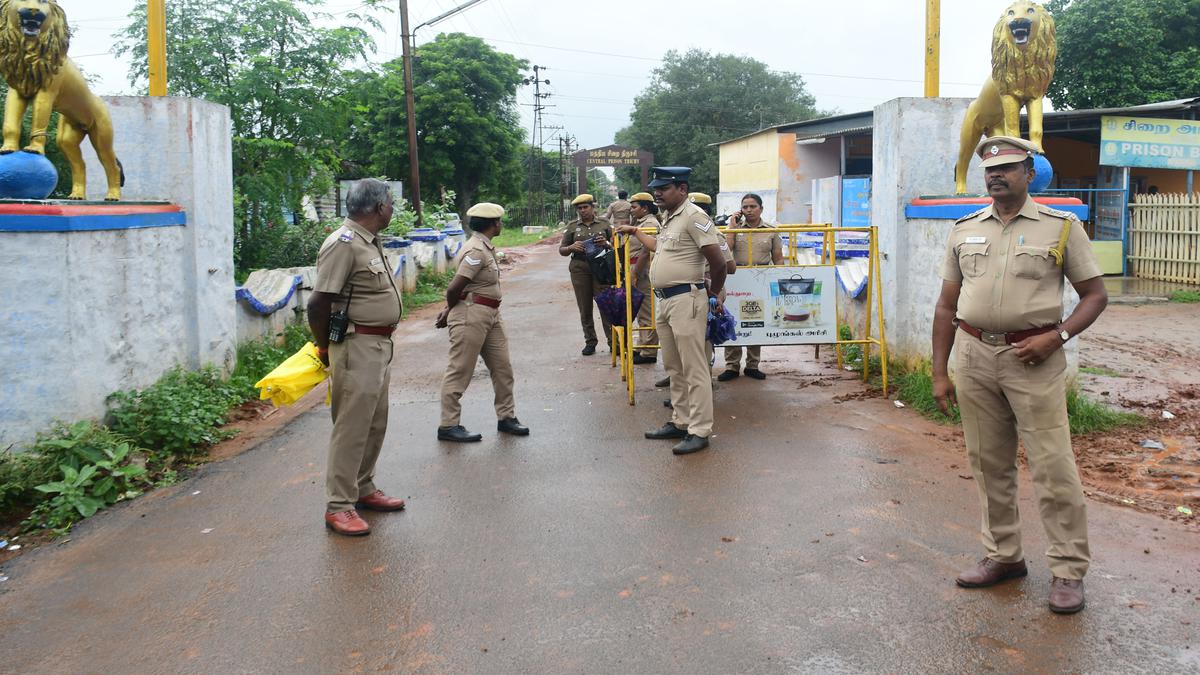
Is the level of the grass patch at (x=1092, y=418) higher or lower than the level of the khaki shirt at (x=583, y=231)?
lower

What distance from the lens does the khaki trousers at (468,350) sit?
664 cm

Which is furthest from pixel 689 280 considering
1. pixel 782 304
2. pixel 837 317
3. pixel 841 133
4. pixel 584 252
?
pixel 841 133

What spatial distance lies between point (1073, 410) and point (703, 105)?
52.0 metres

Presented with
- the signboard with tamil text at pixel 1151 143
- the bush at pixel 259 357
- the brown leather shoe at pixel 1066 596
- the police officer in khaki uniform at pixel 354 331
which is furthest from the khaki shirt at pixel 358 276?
the signboard with tamil text at pixel 1151 143

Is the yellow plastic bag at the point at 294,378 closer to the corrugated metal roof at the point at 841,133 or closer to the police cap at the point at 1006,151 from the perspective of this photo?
the police cap at the point at 1006,151

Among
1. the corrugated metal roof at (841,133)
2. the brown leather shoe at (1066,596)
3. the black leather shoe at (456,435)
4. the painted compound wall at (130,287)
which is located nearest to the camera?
the brown leather shoe at (1066,596)

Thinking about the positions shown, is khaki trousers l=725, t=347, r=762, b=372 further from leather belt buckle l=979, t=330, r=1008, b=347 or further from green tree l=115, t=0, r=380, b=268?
green tree l=115, t=0, r=380, b=268

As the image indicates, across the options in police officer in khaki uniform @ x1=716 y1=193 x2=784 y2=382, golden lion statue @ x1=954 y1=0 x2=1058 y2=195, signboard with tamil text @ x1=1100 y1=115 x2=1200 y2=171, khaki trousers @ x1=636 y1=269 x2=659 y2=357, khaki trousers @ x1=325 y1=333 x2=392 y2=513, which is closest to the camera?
khaki trousers @ x1=325 y1=333 x2=392 y2=513

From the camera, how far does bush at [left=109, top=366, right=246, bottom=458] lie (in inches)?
246

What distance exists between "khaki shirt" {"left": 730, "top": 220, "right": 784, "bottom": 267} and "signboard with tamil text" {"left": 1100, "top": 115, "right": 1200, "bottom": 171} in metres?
11.9

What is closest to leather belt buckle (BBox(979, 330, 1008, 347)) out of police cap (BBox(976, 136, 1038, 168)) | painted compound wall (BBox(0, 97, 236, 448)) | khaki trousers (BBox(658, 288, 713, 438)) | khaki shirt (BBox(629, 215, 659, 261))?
police cap (BBox(976, 136, 1038, 168))

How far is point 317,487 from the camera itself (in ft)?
18.6

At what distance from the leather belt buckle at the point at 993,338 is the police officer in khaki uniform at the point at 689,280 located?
244cm

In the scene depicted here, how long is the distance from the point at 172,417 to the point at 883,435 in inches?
196
